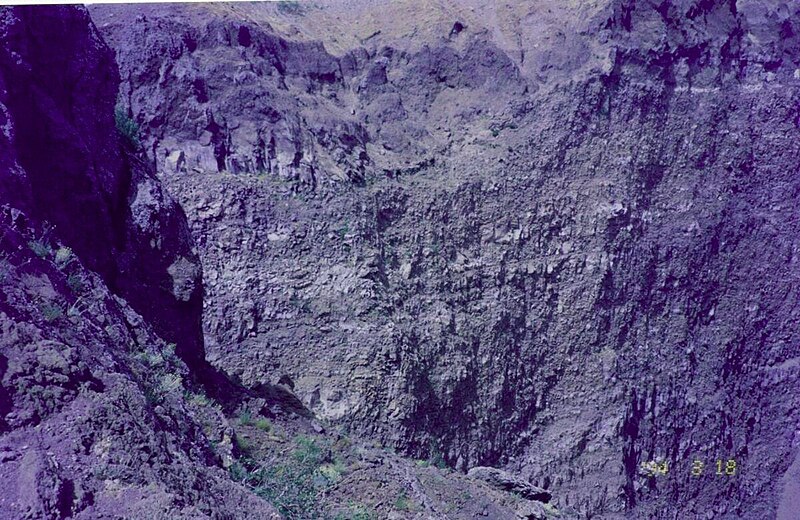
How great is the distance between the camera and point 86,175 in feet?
38.9

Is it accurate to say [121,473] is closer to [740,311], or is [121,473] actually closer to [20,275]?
[20,275]

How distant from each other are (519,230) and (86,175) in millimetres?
15961

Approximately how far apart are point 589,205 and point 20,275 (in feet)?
65.6

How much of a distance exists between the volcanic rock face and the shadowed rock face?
7616 millimetres

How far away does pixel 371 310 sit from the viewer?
22.4m

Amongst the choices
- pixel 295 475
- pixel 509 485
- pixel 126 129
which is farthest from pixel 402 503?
pixel 126 129

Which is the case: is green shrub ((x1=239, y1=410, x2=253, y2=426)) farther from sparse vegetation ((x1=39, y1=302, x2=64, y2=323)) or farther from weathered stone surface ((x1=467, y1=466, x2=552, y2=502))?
sparse vegetation ((x1=39, y1=302, x2=64, y2=323))

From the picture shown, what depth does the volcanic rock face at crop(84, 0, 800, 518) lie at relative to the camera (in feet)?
75.0

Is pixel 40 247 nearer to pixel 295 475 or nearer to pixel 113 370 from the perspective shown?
pixel 113 370

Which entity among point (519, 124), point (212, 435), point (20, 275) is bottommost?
point (212, 435)

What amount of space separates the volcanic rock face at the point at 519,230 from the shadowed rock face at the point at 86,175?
762 centimetres

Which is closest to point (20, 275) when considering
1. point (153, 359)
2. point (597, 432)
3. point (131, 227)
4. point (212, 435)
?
point (153, 359)

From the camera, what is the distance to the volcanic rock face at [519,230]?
22.9m
